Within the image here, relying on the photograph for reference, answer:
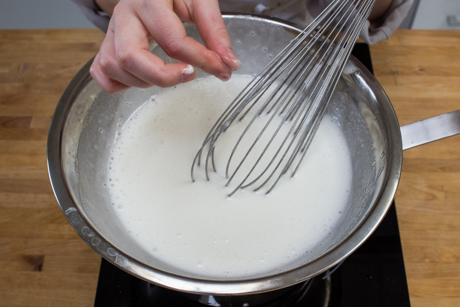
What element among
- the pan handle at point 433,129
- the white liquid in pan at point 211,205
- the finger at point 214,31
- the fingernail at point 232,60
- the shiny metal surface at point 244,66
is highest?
the finger at point 214,31

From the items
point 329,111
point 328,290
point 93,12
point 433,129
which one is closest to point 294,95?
point 329,111

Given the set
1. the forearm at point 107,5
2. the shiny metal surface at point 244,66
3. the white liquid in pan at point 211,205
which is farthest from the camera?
the forearm at point 107,5

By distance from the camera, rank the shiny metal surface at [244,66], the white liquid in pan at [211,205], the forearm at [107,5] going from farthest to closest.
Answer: the forearm at [107,5], the white liquid in pan at [211,205], the shiny metal surface at [244,66]

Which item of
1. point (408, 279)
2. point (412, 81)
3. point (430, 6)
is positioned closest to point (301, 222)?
point (408, 279)

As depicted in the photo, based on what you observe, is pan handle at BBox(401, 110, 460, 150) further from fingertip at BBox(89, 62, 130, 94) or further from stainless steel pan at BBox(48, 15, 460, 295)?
fingertip at BBox(89, 62, 130, 94)

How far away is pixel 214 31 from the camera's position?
0.50 meters

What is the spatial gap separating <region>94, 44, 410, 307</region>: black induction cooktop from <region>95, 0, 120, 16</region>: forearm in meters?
0.50

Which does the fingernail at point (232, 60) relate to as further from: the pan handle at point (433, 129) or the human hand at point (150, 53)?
the pan handle at point (433, 129)

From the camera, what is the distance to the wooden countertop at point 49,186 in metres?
Result: 0.63

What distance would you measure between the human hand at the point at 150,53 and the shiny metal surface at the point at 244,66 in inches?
5.2

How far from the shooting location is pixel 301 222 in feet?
1.95

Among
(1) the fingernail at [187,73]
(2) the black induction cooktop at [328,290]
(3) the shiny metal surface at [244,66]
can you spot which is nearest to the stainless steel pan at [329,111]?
(3) the shiny metal surface at [244,66]

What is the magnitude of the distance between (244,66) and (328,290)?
48cm

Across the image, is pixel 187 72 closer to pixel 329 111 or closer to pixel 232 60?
pixel 232 60
